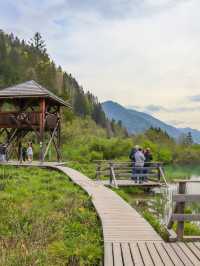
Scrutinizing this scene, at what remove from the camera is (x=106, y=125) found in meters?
113

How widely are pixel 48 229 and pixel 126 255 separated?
2.13 m

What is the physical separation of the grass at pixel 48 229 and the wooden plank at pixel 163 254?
1002 millimetres

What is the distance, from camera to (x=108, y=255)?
6.83 metres

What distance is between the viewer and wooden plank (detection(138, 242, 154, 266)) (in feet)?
21.2

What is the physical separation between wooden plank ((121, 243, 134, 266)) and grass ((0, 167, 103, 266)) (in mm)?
406

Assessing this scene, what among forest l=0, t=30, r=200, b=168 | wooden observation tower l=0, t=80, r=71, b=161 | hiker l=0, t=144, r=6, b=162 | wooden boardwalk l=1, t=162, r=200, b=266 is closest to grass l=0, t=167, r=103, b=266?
wooden boardwalk l=1, t=162, r=200, b=266

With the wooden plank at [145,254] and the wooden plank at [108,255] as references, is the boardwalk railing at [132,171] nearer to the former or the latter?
the wooden plank at [145,254]

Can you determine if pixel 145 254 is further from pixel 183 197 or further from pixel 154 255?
pixel 183 197

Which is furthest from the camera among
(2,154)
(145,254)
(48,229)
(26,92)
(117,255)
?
(26,92)

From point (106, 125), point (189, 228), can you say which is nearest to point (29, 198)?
point (189, 228)

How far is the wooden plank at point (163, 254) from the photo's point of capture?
256 inches

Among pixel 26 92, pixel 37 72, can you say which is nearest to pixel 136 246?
pixel 26 92

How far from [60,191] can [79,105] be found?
9114cm

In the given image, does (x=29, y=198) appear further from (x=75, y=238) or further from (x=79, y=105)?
(x=79, y=105)
